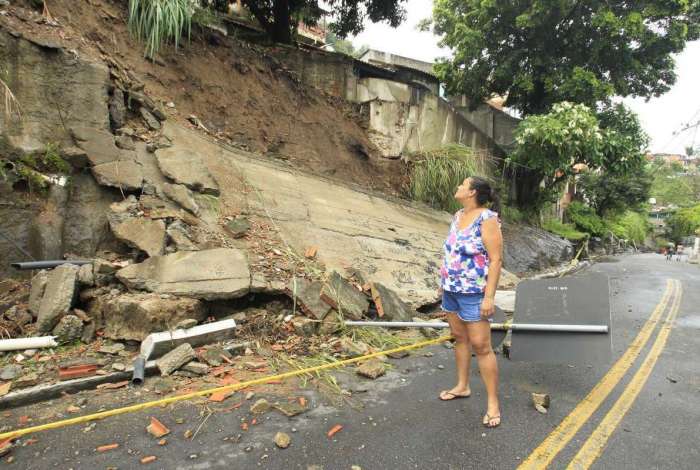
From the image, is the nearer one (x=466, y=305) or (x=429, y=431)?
(x=429, y=431)

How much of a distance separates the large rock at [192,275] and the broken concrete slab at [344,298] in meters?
0.99

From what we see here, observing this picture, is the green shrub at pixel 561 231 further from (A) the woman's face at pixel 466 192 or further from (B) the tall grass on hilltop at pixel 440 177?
(A) the woman's face at pixel 466 192

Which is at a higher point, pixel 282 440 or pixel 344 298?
pixel 344 298

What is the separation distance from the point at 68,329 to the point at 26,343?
0.33m

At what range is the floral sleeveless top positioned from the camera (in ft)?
10.4

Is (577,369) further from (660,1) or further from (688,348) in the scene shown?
(660,1)

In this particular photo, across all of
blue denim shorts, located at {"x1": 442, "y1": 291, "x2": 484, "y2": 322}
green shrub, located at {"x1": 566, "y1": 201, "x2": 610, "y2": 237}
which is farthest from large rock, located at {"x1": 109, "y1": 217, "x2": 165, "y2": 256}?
green shrub, located at {"x1": 566, "y1": 201, "x2": 610, "y2": 237}

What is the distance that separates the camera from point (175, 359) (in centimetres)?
379

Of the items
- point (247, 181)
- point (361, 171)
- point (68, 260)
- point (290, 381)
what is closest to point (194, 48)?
point (247, 181)

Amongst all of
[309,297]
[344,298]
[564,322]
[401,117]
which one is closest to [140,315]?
[309,297]

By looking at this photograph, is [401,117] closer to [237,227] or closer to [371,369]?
[237,227]

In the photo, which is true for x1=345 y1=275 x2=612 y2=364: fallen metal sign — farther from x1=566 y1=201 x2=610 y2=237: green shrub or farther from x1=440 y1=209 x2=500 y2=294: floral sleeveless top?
x1=566 y1=201 x2=610 y2=237: green shrub

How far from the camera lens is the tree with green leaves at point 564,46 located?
42.9 ft

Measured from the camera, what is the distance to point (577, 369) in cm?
431
